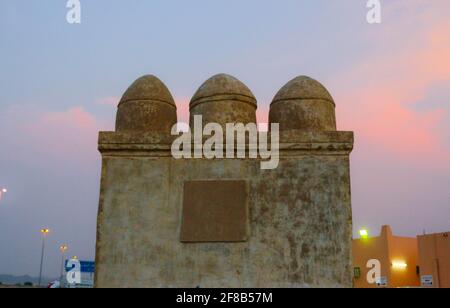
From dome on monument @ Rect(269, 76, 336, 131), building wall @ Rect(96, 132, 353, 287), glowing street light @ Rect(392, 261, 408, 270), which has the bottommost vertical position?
building wall @ Rect(96, 132, 353, 287)

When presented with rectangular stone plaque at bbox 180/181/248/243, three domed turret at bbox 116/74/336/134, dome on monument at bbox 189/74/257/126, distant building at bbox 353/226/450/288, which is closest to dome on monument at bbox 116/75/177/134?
three domed turret at bbox 116/74/336/134

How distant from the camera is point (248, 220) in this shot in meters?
→ 6.40

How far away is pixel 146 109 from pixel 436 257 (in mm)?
24203

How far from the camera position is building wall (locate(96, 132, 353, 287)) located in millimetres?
6258

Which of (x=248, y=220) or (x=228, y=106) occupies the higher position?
(x=228, y=106)

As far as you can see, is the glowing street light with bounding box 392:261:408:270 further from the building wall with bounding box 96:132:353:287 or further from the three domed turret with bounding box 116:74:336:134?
Result: the building wall with bounding box 96:132:353:287

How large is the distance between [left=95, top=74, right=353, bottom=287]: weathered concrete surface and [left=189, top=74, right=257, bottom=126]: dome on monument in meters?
0.76

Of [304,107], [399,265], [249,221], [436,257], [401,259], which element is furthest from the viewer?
[401,259]

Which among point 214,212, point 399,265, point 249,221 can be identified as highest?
point 399,265

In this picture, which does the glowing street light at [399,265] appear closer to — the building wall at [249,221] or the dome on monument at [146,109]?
the building wall at [249,221]

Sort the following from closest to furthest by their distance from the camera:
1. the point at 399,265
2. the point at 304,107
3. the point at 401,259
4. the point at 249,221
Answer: the point at 249,221, the point at 304,107, the point at 399,265, the point at 401,259

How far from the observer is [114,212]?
21.4 ft

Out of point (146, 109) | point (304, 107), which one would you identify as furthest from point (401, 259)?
point (146, 109)

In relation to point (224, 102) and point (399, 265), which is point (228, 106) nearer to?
point (224, 102)
